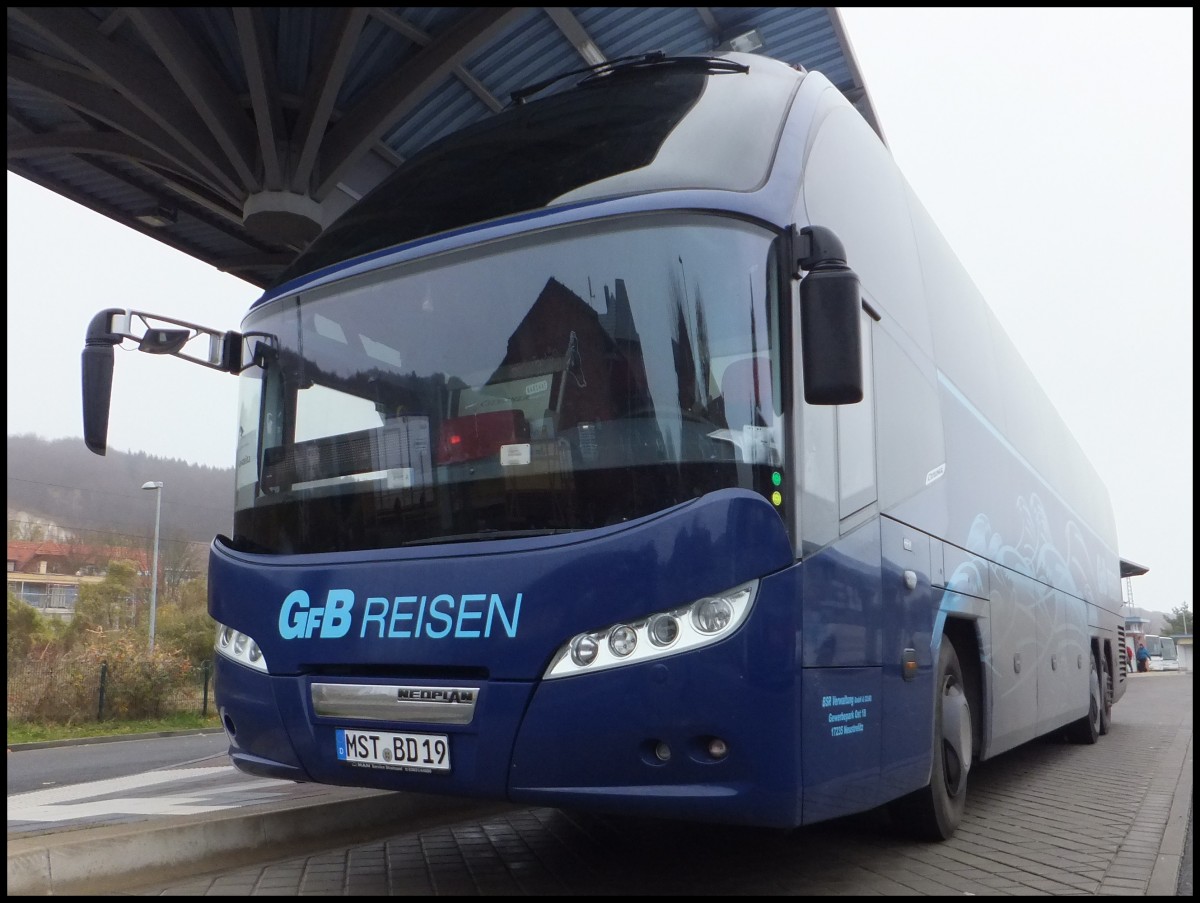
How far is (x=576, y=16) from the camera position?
31.4ft

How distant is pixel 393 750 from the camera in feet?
14.0

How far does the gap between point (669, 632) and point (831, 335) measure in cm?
117

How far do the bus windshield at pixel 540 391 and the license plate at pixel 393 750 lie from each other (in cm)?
72

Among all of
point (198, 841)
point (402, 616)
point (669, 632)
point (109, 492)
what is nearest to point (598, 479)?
point (669, 632)

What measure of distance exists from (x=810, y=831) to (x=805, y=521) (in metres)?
2.71

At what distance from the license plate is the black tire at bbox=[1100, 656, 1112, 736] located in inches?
429

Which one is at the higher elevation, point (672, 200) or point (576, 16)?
point (576, 16)

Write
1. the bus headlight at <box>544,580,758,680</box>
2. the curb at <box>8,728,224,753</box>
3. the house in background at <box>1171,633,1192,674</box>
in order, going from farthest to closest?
the house in background at <box>1171,633,1192,674</box> → the curb at <box>8,728,224,753</box> → the bus headlight at <box>544,580,758,680</box>

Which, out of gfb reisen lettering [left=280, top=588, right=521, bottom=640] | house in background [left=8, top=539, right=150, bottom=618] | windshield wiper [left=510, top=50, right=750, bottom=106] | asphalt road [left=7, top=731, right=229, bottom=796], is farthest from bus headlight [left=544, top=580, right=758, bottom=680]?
house in background [left=8, top=539, right=150, bottom=618]

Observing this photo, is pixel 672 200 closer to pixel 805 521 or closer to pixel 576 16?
pixel 805 521

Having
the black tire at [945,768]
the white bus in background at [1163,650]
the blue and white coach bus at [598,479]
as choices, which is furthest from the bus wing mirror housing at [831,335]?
the white bus in background at [1163,650]

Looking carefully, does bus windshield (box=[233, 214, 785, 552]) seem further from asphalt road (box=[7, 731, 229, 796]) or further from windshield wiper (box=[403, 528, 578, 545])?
asphalt road (box=[7, 731, 229, 796])

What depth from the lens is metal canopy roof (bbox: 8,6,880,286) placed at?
31.8 ft

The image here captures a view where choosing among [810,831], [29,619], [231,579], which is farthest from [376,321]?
[29,619]
